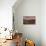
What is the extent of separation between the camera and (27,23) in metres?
5.47

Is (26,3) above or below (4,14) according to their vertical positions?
above

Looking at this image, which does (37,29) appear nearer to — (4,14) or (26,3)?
(26,3)

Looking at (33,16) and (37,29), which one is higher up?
(33,16)

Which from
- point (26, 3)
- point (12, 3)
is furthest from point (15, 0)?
point (26, 3)

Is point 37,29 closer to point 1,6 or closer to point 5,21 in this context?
point 5,21

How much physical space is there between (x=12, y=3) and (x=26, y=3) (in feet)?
4.10

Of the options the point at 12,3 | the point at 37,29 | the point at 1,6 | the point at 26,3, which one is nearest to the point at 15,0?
the point at 12,3

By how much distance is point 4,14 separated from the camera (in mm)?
4500

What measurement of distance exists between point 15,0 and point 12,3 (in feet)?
0.55

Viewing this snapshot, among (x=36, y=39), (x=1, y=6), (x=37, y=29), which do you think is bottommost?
(x=36, y=39)

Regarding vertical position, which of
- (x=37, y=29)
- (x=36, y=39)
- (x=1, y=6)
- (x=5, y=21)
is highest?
Answer: (x=1, y=6)

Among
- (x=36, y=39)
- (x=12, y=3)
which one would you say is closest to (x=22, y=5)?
(x=12, y=3)

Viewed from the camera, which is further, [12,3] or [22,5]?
[22,5]

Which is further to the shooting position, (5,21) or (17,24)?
(17,24)
